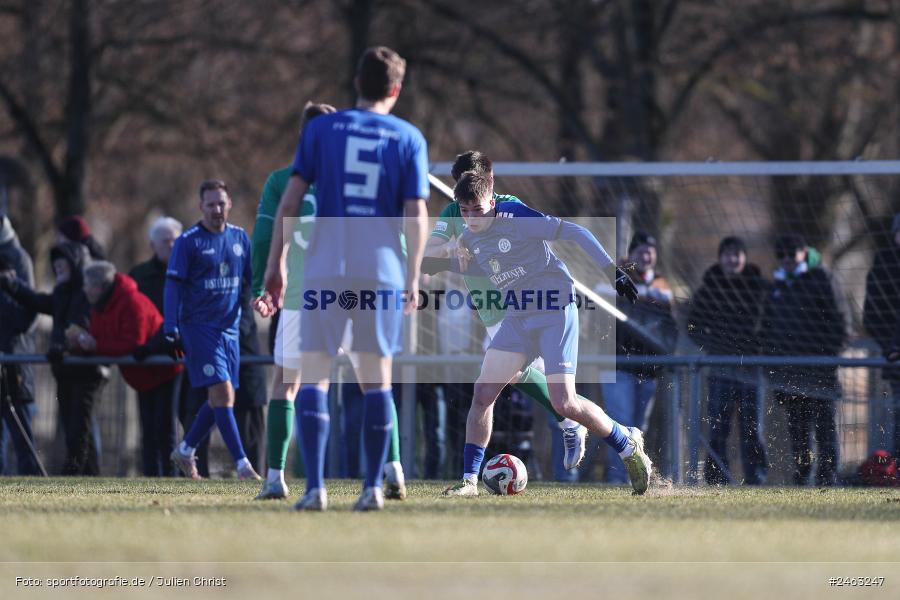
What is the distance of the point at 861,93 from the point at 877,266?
11.1 metres

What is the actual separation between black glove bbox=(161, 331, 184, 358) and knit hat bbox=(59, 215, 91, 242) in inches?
87.2

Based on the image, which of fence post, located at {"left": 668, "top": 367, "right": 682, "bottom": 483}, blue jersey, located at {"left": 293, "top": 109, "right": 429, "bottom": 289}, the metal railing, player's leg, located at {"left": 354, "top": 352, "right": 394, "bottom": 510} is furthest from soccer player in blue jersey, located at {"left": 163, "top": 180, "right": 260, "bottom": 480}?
blue jersey, located at {"left": 293, "top": 109, "right": 429, "bottom": 289}

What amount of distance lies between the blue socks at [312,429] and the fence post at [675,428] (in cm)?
350

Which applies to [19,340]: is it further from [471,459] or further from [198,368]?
[471,459]

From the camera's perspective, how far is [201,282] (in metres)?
10.8

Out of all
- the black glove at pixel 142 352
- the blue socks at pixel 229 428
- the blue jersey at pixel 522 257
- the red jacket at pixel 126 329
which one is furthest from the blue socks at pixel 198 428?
the blue jersey at pixel 522 257

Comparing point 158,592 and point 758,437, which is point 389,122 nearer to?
point 158,592

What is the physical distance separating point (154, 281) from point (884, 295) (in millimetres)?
5954

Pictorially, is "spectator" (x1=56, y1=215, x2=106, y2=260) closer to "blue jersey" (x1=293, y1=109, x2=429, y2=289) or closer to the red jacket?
the red jacket

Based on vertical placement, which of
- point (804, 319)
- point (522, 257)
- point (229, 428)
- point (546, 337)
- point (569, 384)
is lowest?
point (229, 428)

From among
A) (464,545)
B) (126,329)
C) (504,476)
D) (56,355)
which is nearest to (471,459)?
(504,476)

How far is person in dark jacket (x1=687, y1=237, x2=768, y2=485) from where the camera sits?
10.2 meters

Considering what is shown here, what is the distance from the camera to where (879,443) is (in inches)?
403

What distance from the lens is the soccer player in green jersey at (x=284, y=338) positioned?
8188 millimetres
